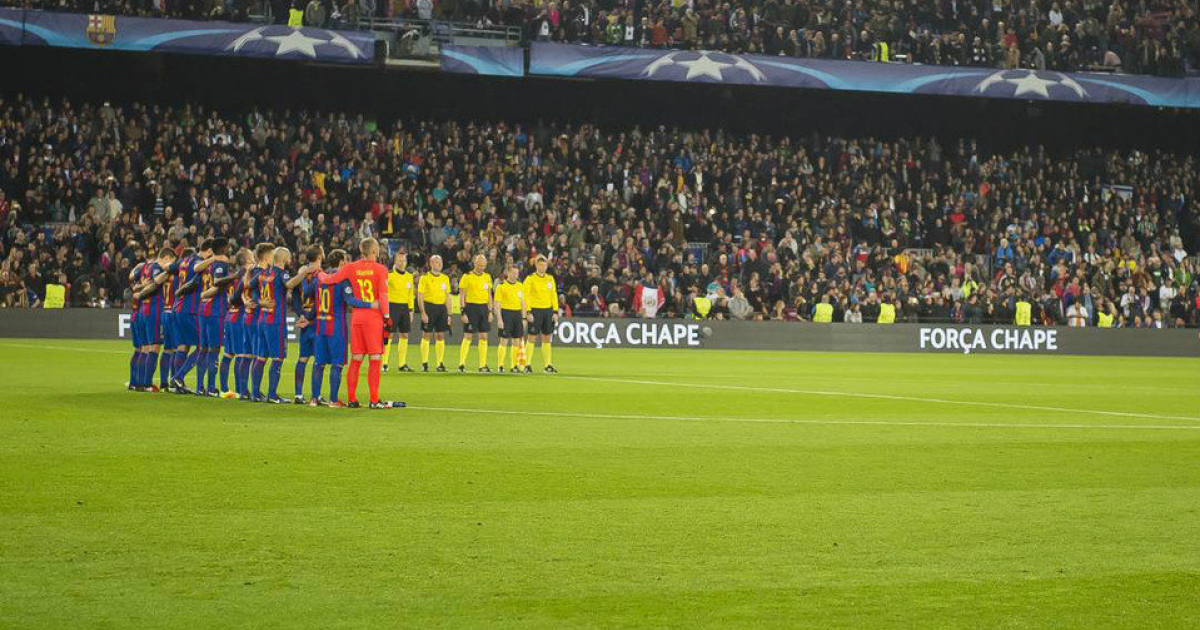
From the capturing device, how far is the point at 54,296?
34.7 m

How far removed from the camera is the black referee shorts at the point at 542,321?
26.6 m

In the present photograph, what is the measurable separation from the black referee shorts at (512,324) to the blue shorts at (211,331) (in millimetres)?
8773

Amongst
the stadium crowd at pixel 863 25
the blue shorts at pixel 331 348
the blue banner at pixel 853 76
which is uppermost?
the stadium crowd at pixel 863 25

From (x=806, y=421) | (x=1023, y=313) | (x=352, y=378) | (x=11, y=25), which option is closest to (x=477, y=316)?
(x=352, y=378)

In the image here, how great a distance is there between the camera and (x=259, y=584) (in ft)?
21.0

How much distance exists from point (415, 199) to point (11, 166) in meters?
10.1

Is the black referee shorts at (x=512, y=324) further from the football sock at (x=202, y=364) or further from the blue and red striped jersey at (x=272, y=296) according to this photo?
the blue and red striped jersey at (x=272, y=296)

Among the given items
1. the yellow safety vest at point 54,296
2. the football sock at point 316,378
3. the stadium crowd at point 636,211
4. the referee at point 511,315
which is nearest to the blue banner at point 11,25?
the stadium crowd at point 636,211

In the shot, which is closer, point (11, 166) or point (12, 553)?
point (12, 553)

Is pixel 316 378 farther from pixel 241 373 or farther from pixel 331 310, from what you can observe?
pixel 241 373

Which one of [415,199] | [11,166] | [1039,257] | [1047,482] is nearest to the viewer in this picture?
[1047,482]

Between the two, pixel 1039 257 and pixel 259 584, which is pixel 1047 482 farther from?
pixel 1039 257

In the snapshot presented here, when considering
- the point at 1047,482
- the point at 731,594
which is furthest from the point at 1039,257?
the point at 731,594

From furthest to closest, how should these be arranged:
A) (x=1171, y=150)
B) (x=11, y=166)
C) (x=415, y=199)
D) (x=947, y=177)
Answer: (x=1171, y=150)
(x=947, y=177)
(x=415, y=199)
(x=11, y=166)
